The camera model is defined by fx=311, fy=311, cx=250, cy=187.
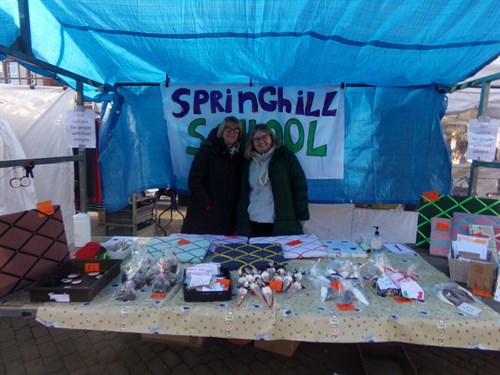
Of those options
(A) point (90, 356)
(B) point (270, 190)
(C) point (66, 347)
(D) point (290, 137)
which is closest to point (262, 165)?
(B) point (270, 190)

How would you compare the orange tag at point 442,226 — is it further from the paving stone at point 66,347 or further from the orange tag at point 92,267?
the paving stone at point 66,347

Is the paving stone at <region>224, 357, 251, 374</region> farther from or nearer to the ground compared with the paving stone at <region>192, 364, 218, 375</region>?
farther from the ground

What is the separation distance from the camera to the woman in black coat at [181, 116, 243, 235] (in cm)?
265

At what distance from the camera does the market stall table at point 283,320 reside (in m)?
1.29

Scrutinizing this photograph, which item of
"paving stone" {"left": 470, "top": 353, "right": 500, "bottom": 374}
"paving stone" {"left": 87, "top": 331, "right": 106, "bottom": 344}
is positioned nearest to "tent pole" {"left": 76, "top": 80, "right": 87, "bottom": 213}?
"paving stone" {"left": 87, "top": 331, "right": 106, "bottom": 344}

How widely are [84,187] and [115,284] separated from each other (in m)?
1.23

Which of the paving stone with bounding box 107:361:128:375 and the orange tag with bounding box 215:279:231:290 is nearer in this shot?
the orange tag with bounding box 215:279:231:290

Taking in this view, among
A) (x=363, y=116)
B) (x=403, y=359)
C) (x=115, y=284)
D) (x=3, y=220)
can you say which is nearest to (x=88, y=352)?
(x=115, y=284)

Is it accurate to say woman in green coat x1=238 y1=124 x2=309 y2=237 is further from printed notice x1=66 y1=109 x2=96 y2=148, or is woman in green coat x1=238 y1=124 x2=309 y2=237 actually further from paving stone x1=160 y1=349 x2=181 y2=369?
printed notice x1=66 y1=109 x2=96 y2=148

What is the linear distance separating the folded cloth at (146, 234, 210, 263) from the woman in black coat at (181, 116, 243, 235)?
0.53 meters

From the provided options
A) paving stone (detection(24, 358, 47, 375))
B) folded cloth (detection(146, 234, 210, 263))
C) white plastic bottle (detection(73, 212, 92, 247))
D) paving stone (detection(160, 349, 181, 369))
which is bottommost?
paving stone (detection(24, 358, 47, 375))

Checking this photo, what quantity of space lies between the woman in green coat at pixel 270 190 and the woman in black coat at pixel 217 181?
0.13m

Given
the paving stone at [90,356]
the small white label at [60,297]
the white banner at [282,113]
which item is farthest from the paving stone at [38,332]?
the white banner at [282,113]

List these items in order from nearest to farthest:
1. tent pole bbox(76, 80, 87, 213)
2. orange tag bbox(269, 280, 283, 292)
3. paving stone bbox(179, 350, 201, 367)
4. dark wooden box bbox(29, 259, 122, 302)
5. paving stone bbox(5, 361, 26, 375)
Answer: dark wooden box bbox(29, 259, 122, 302), orange tag bbox(269, 280, 283, 292), paving stone bbox(5, 361, 26, 375), paving stone bbox(179, 350, 201, 367), tent pole bbox(76, 80, 87, 213)
